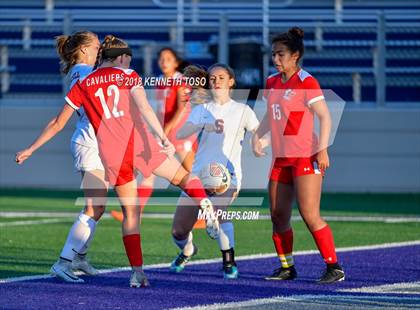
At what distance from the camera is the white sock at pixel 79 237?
887 cm

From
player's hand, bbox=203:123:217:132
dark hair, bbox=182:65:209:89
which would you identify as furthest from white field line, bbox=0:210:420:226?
player's hand, bbox=203:123:217:132

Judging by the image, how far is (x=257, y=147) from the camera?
9.15m

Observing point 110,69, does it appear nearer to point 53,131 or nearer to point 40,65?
point 53,131

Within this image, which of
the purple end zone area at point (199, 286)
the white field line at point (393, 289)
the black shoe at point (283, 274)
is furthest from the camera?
the black shoe at point (283, 274)

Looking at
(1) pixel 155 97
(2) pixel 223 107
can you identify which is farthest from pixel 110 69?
(1) pixel 155 97

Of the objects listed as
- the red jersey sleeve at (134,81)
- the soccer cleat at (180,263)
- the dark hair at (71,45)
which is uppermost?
the dark hair at (71,45)

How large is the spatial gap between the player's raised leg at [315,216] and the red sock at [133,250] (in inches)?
55.0

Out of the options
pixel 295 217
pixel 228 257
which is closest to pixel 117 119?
pixel 228 257

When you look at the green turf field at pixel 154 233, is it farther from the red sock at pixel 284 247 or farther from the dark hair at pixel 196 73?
the dark hair at pixel 196 73

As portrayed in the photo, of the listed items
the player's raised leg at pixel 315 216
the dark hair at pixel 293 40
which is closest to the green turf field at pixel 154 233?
the player's raised leg at pixel 315 216

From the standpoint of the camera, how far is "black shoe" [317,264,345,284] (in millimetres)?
8752

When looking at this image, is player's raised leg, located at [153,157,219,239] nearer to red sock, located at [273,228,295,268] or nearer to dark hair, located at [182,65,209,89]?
red sock, located at [273,228,295,268]

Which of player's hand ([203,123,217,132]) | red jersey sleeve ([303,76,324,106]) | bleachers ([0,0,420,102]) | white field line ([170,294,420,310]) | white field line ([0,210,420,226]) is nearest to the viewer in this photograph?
white field line ([170,294,420,310])

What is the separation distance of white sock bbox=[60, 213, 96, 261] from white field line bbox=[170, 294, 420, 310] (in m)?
1.73
